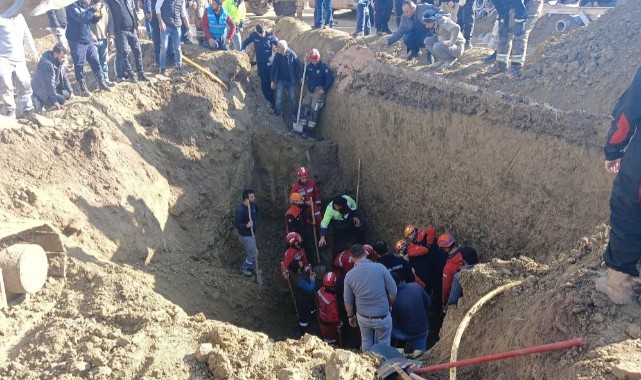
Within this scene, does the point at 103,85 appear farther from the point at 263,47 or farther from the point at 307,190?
the point at 307,190

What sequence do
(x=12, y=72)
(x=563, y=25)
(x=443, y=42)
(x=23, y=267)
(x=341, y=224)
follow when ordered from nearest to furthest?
(x=23, y=267) < (x=12, y=72) < (x=341, y=224) < (x=443, y=42) < (x=563, y=25)

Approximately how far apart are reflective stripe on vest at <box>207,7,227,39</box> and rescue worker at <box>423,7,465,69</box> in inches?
201

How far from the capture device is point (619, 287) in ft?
15.0

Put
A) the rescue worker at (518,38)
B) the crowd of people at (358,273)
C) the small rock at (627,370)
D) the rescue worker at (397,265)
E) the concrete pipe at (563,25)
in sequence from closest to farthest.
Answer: the small rock at (627,370), the crowd of people at (358,273), the rescue worker at (397,265), the rescue worker at (518,38), the concrete pipe at (563,25)

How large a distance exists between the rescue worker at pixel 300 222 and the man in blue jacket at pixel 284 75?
2739mm

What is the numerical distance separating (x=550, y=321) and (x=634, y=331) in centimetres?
68

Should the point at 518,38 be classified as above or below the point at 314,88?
above

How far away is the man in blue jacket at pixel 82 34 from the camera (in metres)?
9.85

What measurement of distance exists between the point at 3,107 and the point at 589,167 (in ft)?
32.0

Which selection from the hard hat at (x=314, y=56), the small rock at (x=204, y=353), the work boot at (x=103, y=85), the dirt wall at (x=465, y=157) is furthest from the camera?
the hard hat at (x=314, y=56)

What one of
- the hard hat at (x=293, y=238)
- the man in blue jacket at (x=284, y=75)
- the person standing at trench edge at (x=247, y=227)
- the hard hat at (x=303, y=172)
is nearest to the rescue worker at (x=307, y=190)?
the hard hat at (x=303, y=172)

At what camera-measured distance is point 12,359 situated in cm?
582

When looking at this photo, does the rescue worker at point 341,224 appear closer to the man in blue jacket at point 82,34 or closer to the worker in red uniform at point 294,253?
the worker in red uniform at point 294,253

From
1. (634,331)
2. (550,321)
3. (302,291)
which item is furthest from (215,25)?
(634,331)
